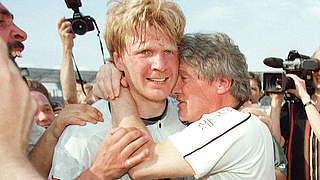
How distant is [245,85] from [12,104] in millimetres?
1568

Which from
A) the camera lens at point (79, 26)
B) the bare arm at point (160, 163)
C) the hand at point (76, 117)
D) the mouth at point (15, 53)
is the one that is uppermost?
the camera lens at point (79, 26)

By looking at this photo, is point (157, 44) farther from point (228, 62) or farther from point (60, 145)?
point (60, 145)

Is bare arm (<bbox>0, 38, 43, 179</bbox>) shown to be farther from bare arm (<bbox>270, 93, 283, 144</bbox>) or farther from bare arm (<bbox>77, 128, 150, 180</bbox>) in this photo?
bare arm (<bbox>270, 93, 283, 144</bbox>)

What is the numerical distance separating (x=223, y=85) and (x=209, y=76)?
116 millimetres

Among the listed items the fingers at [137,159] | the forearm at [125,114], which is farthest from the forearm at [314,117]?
the fingers at [137,159]

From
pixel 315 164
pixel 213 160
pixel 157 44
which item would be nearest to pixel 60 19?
pixel 157 44

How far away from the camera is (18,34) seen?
2062 mm

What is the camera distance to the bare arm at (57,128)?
→ 1.83 metres

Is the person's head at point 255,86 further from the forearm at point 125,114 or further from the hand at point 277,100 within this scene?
the forearm at point 125,114

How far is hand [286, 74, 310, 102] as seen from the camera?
3100mm

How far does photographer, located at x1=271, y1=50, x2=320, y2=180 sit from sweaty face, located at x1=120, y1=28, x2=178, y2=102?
1.80 meters

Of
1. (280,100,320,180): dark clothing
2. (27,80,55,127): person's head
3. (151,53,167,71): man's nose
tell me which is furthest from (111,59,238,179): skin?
(27,80,55,127): person's head

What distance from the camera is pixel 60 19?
2812 mm

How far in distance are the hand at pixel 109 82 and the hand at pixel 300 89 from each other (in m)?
2.03
